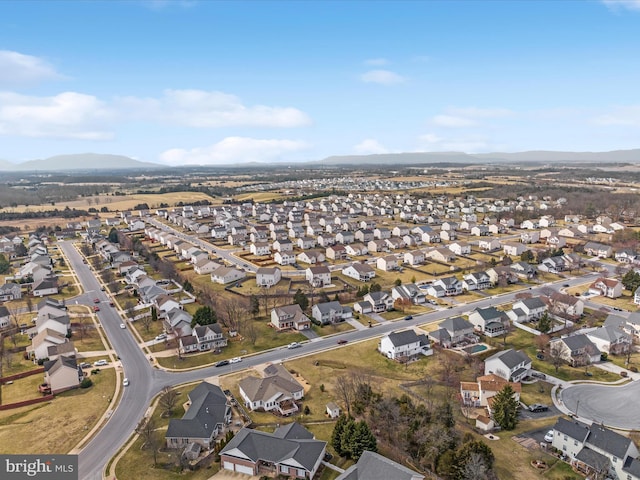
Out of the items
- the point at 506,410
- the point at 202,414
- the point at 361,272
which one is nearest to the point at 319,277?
the point at 361,272

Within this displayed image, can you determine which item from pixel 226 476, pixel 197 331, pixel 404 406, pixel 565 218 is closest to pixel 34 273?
pixel 197 331

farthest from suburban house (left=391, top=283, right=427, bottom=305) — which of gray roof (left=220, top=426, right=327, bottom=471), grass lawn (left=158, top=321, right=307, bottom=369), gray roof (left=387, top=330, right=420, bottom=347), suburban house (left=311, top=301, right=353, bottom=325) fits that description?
gray roof (left=220, top=426, right=327, bottom=471)

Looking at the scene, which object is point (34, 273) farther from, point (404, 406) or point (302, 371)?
point (404, 406)

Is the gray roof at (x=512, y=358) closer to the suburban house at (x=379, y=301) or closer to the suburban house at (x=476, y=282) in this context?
the suburban house at (x=379, y=301)

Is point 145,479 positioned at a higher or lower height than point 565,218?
lower

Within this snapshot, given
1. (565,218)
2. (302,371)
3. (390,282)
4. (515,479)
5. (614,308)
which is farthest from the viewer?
(565,218)

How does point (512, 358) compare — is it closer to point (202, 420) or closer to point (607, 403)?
point (607, 403)
